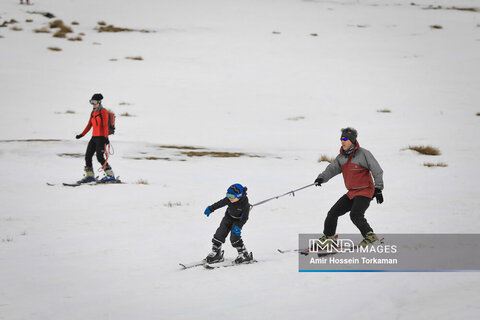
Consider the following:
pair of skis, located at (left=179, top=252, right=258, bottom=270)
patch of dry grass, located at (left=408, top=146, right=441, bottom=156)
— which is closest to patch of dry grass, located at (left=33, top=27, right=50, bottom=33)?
patch of dry grass, located at (left=408, top=146, right=441, bottom=156)

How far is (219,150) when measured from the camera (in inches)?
608

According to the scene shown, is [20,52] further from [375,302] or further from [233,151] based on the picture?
[375,302]

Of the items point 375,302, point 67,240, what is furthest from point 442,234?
point 67,240

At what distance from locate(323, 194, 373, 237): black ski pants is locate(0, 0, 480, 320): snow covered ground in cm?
77

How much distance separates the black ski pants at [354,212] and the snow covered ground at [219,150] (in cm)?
77

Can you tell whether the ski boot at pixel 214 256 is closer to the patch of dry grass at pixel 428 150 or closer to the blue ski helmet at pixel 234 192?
the blue ski helmet at pixel 234 192

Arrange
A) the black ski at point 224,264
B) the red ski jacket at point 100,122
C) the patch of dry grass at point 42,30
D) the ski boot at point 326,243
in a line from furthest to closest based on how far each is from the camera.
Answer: the patch of dry grass at point 42,30 → the red ski jacket at point 100,122 → the ski boot at point 326,243 → the black ski at point 224,264

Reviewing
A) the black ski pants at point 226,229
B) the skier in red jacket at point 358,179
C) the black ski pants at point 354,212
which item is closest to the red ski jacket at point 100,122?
the black ski pants at point 226,229

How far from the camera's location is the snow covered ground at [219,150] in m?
5.37

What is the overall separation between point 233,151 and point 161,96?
30.1 ft

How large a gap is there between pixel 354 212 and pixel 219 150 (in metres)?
9.51

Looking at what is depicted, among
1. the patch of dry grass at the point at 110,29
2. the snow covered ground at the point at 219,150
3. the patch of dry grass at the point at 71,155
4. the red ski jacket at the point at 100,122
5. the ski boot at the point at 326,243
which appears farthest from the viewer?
the patch of dry grass at the point at 110,29

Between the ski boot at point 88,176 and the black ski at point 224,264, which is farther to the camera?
the ski boot at point 88,176

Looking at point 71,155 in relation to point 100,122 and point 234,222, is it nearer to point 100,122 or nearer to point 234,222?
point 100,122
